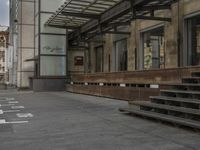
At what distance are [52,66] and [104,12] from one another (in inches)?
436

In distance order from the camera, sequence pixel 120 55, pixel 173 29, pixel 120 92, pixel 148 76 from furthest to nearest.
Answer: pixel 120 55
pixel 173 29
pixel 120 92
pixel 148 76

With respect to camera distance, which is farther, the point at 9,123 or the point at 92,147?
the point at 9,123

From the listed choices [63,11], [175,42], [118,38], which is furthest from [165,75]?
[118,38]

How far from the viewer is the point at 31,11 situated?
155 feet

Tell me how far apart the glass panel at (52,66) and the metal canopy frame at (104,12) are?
11.1ft

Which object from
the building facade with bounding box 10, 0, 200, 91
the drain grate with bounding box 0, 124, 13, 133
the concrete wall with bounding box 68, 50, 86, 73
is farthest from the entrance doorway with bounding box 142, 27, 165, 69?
the concrete wall with bounding box 68, 50, 86, 73

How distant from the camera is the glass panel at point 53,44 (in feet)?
105

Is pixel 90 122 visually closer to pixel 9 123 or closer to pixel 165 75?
pixel 9 123

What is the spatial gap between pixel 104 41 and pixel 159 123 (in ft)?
70.0

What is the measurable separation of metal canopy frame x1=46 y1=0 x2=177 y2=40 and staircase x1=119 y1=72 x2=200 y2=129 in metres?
6.90

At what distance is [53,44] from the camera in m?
32.5

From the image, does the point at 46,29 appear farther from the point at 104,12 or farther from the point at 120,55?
the point at 104,12

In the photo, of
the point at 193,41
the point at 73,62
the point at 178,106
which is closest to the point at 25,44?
the point at 73,62

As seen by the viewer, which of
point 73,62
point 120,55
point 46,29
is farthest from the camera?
point 73,62
